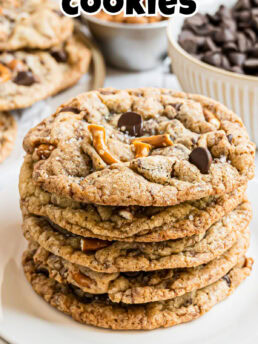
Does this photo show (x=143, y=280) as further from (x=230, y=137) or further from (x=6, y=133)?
(x=6, y=133)

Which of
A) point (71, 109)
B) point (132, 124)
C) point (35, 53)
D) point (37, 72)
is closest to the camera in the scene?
point (132, 124)

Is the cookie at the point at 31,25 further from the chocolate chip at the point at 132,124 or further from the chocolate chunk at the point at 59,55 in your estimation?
the chocolate chip at the point at 132,124

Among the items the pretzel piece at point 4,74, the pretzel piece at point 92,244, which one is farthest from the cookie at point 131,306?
the pretzel piece at point 4,74

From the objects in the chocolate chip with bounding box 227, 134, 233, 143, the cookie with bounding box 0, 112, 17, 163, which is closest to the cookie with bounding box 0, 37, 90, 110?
the cookie with bounding box 0, 112, 17, 163

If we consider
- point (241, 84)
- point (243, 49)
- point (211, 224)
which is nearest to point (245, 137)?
point (211, 224)

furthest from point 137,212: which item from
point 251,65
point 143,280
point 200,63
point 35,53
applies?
point 35,53

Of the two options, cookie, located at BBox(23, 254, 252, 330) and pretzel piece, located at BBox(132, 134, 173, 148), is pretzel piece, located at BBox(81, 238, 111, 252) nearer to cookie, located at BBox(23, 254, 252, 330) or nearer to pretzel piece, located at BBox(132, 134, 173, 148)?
cookie, located at BBox(23, 254, 252, 330)
